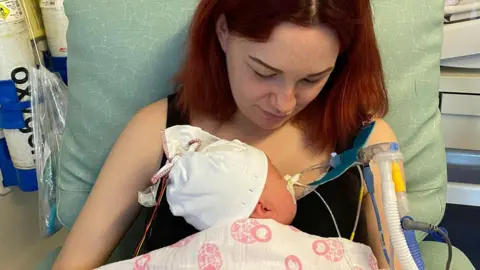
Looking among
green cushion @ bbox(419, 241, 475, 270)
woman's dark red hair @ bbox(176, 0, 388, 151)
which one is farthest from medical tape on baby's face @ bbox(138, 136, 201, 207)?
green cushion @ bbox(419, 241, 475, 270)

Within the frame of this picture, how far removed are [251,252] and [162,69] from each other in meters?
0.54

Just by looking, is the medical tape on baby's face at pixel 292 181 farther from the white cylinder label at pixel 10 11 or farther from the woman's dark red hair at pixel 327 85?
the white cylinder label at pixel 10 11

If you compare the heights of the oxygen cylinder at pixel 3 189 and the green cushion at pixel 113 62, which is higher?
the green cushion at pixel 113 62

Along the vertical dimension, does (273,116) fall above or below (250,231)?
above

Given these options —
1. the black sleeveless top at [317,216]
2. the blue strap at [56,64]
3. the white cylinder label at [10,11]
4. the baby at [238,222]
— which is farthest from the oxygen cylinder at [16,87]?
the baby at [238,222]

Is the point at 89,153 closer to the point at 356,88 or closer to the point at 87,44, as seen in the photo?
the point at 87,44

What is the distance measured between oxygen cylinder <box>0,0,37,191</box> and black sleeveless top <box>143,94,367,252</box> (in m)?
0.54

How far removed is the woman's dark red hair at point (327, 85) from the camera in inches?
43.3

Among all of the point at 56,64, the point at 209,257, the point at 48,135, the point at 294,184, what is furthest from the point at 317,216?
the point at 56,64

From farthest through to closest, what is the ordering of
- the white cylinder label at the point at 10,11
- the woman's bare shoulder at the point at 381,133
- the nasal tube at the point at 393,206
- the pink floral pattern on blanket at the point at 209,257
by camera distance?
the white cylinder label at the point at 10,11, the woman's bare shoulder at the point at 381,133, the pink floral pattern on blanket at the point at 209,257, the nasal tube at the point at 393,206

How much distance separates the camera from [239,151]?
993 millimetres

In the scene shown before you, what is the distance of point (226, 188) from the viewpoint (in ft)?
3.12

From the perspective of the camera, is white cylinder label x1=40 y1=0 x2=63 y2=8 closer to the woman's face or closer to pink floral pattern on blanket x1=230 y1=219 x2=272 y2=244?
the woman's face

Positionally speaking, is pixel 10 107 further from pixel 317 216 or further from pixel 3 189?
pixel 317 216
